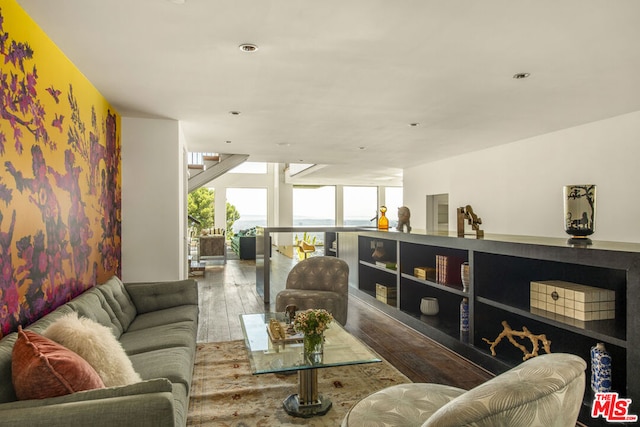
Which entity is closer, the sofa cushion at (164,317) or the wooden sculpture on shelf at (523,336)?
the wooden sculpture on shelf at (523,336)

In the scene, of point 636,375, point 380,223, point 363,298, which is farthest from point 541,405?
point 363,298

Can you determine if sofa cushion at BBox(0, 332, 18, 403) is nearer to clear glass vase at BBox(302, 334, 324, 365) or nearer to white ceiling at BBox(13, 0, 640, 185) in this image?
clear glass vase at BBox(302, 334, 324, 365)

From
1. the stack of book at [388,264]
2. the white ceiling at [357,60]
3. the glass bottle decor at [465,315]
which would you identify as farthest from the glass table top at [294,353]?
the stack of book at [388,264]

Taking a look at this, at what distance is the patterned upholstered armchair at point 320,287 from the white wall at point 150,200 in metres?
1.32

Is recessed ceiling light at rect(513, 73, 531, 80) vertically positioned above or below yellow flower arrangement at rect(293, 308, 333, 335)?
above

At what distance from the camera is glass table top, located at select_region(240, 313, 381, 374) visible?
2564 mm

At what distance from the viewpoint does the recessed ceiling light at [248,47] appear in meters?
2.68

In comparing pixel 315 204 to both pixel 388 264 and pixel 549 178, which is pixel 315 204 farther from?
pixel 549 178

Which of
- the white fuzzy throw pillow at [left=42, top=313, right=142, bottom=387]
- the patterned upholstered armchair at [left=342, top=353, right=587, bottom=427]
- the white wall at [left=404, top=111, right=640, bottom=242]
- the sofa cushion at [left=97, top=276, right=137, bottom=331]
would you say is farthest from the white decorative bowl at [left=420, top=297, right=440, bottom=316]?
the white fuzzy throw pillow at [left=42, top=313, right=142, bottom=387]

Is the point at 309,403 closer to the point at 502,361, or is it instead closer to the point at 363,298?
the point at 502,361

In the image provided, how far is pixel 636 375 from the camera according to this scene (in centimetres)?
224

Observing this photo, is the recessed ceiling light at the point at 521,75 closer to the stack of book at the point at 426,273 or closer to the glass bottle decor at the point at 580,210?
the glass bottle decor at the point at 580,210

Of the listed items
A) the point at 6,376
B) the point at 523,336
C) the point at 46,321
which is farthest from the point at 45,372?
the point at 523,336

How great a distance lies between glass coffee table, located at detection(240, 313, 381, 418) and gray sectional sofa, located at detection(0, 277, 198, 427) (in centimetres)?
46
